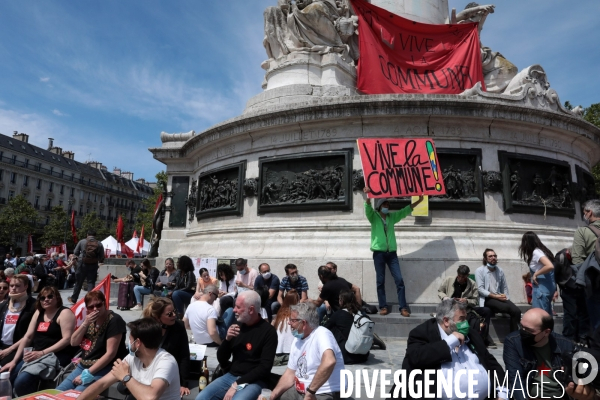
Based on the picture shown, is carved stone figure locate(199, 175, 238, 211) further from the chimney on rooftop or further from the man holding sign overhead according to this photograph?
the chimney on rooftop

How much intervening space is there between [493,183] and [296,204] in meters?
4.87

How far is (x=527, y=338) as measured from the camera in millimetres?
3621

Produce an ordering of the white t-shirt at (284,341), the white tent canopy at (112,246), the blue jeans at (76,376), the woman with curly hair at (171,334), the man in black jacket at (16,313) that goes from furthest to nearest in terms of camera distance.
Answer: the white tent canopy at (112,246) → the white t-shirt at (284,341) → the man in black jacket at (16,313) → the woman with curly hair at (171,334) → the blue jeans at (76,376)

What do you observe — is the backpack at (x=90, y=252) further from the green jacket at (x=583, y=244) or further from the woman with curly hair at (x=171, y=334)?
the green jacket at (x=583, y=244)

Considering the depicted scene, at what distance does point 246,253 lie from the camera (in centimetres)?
1125

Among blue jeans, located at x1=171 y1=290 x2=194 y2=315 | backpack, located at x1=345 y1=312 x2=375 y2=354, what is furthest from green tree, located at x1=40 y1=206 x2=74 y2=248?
backpack, located at x1=345 y1=312 x2=375 y2=354

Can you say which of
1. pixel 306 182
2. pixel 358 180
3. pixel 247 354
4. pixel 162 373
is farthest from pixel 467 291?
pixel 162 373

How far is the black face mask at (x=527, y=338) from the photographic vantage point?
360 cm

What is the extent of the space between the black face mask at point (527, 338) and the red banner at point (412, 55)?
426 inches

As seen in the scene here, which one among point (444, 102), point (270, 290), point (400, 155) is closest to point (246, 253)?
point (270, 290)

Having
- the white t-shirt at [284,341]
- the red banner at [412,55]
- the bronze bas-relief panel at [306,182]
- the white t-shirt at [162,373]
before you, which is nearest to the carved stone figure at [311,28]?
the red banner at [412,55]

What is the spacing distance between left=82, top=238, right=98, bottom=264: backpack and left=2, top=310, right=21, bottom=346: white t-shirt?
16.1 feet

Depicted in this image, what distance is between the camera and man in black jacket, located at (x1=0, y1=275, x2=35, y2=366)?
581cm

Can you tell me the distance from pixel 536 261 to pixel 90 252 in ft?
32.0
